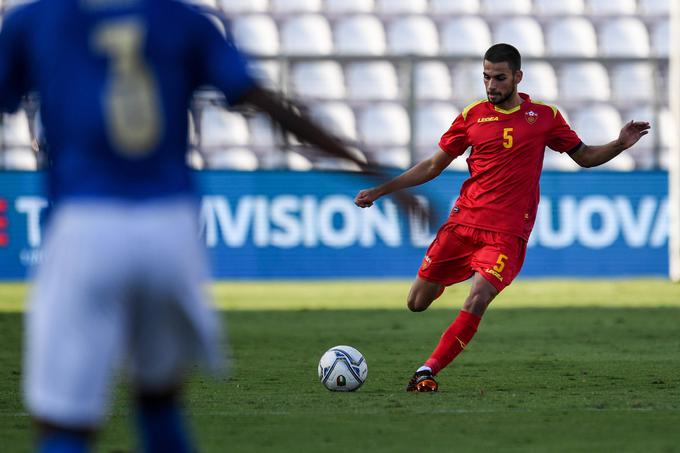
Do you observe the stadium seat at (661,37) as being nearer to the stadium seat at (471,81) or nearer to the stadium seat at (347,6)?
the stadium seat at (471,81)

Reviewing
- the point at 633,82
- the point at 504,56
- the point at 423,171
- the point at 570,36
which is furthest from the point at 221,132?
the point at 504,56

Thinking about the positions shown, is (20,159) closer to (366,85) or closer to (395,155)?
(366,85)

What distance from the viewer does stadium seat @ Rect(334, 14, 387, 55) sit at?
24562mm

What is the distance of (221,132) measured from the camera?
2223cm

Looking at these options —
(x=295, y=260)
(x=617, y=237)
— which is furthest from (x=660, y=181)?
(x=295, y=260)

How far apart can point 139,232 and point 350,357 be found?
474 cm

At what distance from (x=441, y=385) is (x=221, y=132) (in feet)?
47.0

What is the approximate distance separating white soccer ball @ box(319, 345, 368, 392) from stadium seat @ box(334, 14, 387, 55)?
55.6ft

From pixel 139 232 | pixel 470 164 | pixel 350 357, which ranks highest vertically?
pixel 139 232

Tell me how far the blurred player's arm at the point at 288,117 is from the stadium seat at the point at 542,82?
62.2 feet

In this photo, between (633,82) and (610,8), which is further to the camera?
(610,8)

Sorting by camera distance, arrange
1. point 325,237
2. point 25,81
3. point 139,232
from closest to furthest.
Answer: point 139,232, point 25,81, point 325,237

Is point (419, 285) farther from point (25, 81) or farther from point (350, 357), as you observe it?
point (25, 81)

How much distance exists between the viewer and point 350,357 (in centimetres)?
802
